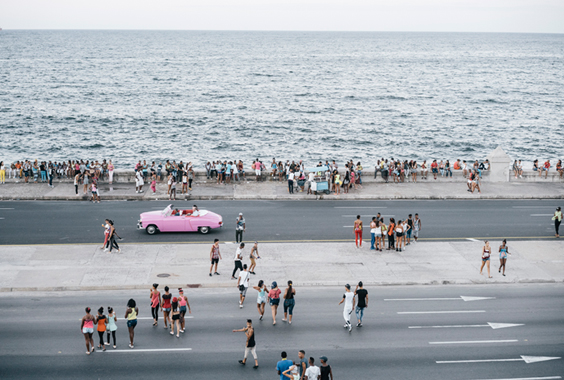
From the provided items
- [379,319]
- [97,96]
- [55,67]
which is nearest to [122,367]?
[379,319]

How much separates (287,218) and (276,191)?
5.39 metres

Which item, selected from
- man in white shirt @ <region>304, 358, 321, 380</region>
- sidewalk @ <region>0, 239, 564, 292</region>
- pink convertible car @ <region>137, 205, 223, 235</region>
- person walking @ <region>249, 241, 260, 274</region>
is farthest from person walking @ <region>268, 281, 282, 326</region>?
pink convertible car @ <region>137, 205, 223, 235</region>

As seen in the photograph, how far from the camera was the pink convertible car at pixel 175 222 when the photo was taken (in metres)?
27.0

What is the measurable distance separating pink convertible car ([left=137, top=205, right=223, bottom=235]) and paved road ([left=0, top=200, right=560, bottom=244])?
0.36 m

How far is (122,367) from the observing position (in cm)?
1500

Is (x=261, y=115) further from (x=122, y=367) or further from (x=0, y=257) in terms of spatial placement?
(x=122, y=367)

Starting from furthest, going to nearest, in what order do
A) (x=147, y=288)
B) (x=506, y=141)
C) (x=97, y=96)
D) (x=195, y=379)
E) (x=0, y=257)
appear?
(x=97, y=96)
(x=506, y=141)
(x=0, y=257)
(x=147, y=288)
(x=195, y=379)

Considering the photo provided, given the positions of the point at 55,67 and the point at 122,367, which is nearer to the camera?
the point at 122,367

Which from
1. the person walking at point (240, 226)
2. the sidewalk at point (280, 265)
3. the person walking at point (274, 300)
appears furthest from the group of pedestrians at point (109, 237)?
the person walking at point (274, 300)

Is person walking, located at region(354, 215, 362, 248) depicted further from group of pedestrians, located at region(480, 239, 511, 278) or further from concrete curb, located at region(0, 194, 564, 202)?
concrete curb, located at region(0, 194, 564, 202)

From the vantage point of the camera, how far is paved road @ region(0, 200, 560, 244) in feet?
88.4

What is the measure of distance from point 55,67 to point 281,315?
16839 cm

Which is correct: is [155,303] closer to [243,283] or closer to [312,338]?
[243,283]

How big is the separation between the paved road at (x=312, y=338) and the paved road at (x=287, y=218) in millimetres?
6618
